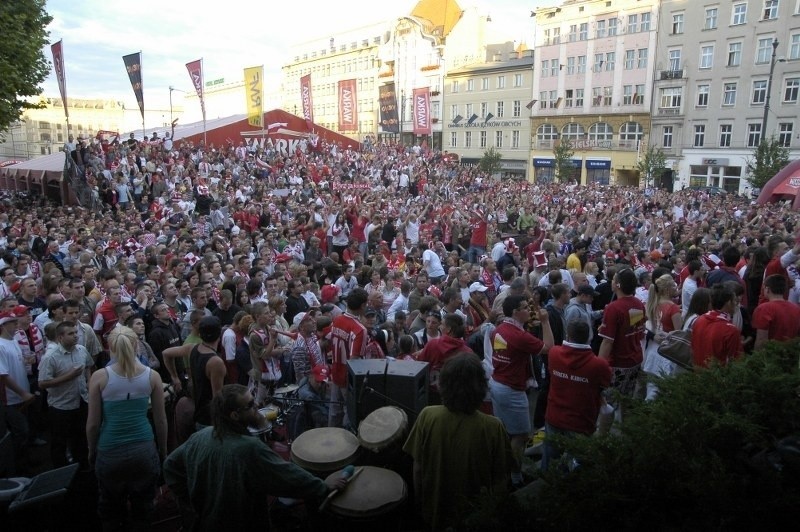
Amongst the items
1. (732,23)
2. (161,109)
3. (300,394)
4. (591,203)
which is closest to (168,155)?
(591,203)

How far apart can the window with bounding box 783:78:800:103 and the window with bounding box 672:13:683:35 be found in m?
9.21

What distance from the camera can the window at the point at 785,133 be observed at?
124 feet

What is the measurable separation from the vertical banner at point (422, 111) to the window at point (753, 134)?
2398 centimetres

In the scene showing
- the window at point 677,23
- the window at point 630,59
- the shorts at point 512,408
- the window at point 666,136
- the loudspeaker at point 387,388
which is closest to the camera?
the loudspeaker at point 387,388

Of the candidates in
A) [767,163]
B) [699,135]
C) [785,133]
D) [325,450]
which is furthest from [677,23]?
[325,450]

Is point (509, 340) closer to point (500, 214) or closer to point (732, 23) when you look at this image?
point (500, 214)

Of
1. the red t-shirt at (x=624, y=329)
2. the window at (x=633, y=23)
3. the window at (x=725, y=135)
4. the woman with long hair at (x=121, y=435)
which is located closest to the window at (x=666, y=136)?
the window at (x=725, y=135)

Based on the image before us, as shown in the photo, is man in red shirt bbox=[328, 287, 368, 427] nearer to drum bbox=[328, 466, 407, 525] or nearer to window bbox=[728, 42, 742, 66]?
drum bbox=[328, 466, 407, 525]

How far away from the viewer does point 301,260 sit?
1159 centimetres

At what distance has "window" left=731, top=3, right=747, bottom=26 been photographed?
129 feet

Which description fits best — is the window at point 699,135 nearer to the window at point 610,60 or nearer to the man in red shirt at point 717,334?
the window at point 610,60

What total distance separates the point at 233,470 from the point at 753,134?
4722 cm

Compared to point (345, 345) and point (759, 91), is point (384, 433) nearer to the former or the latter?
point (345, 345)

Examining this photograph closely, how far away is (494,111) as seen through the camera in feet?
181
